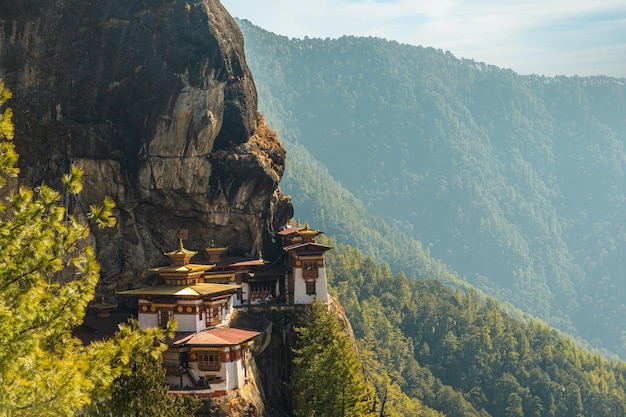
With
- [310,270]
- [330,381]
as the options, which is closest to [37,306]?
[330,381]

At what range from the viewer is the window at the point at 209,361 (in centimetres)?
4753

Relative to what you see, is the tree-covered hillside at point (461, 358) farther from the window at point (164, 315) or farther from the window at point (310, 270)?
the window at point (164, 315)

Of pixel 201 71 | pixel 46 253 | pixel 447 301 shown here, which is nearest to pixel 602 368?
pixel 447 301

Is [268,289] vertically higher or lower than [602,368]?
higher

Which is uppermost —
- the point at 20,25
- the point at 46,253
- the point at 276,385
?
the point at 20,25

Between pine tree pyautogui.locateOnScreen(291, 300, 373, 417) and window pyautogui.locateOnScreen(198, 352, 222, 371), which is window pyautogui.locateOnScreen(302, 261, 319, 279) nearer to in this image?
pine tree pyautogui.locateOnScreen(291, 300, 373, 417)

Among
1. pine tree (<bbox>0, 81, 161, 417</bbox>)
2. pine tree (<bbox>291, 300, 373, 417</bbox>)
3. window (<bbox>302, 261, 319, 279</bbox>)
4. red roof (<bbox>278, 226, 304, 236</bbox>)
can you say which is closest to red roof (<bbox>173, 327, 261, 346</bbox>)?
pine tree (<bbox>291, 300, 373, 417</bbox>)

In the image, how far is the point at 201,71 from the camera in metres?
57.1

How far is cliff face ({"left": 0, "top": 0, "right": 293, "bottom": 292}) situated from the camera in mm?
54375

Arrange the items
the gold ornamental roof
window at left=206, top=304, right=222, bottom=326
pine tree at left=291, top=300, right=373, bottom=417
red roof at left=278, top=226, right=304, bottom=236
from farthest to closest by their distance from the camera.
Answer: red roof at left=278, top=226, right=304, bottom=236 < window at left=206, top=304, right=222, bottom=326 < pine tree at left=291, top=300, right=373, bottom=417 < the gold ornamental roof

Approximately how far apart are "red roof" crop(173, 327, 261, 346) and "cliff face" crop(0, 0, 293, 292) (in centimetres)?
974

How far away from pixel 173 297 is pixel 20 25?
19283 mm

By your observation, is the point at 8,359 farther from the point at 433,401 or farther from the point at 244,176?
the point at 433,401

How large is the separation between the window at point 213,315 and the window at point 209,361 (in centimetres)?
316
